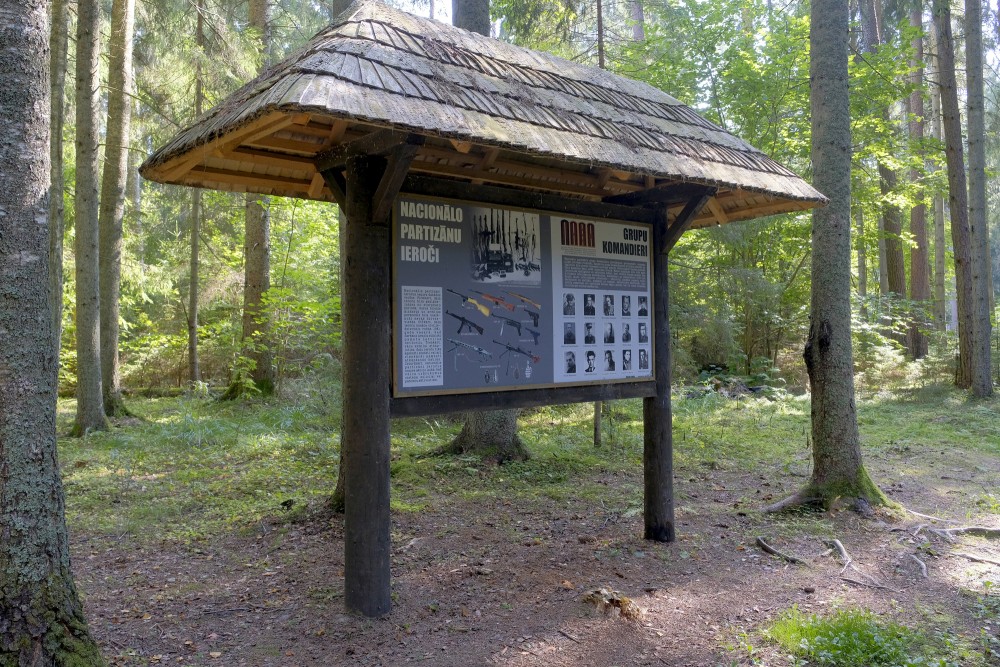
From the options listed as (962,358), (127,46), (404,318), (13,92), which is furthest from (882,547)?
(127,46)

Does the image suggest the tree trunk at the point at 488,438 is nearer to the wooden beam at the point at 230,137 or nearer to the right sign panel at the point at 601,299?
the right sign panel at the point at 601,299

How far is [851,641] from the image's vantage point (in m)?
3.90

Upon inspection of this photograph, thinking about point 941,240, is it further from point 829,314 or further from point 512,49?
point 512,49

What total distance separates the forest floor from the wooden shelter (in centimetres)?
57

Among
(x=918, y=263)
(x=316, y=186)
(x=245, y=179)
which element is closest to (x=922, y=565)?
(x=316, y=186)

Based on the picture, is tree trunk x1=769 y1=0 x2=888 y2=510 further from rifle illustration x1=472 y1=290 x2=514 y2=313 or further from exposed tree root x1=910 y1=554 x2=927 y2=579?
rifle illustration x1=472 y1=290 x2=514 y2=313

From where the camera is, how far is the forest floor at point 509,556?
4.05 m

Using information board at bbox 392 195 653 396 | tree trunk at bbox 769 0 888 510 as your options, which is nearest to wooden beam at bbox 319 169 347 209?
information board at bbox 392 195 653 396

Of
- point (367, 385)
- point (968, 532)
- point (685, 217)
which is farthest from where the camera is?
point (968, 532)

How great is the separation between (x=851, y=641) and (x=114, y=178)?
12835 millimetres

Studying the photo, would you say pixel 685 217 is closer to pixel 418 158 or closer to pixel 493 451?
pixel 418 158

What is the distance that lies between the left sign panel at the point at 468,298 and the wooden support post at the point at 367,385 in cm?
13

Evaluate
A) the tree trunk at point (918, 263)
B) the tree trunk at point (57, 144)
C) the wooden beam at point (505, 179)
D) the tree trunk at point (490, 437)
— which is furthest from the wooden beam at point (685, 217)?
the tree trunk at point (918, 263)

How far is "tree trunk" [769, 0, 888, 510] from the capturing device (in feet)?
22.2
